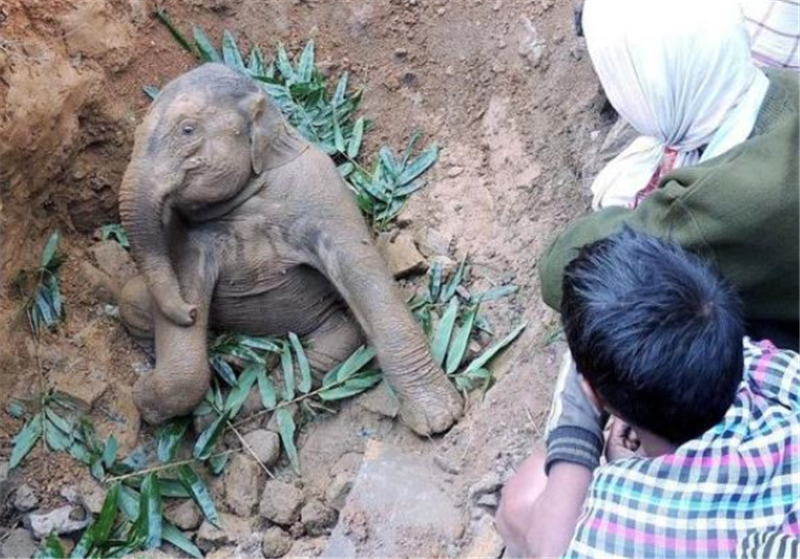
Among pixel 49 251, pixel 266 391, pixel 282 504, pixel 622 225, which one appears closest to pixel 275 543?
pixel 282 504

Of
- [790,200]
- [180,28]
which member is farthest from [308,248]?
[790,200]

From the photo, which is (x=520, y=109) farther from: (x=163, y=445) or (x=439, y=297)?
(x=163, y=445)

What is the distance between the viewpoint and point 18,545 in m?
3.76

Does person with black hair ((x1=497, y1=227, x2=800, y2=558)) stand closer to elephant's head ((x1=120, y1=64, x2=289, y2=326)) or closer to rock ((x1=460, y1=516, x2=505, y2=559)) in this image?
rock ((x1=460, y1=516, x2=505, y2=559))

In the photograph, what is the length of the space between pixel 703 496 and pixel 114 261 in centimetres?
290

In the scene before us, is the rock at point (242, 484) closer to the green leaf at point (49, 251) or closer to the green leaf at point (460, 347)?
the green leaf at point (460, 347)

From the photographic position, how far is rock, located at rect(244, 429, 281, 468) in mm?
4004

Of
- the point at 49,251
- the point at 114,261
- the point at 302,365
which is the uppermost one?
the point at 49,251

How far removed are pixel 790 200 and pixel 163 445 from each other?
7.76ft

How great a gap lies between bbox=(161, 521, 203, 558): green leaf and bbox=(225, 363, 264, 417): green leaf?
0.45 m

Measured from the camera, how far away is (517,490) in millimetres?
2627

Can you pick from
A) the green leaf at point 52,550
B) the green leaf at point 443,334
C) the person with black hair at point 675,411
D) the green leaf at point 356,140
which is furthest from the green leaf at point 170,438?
the person with black hair at point 675,411

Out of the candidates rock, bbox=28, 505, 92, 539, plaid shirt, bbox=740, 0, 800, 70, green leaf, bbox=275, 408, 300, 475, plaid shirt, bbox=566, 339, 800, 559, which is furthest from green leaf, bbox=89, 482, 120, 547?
plaid shirt, bbox=740, 0, 800, 70

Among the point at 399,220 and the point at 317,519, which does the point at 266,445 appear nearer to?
the point at 317,519
